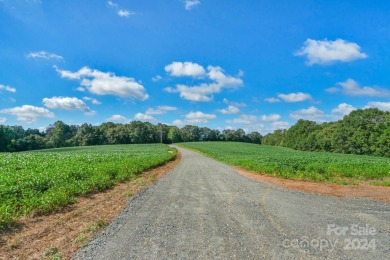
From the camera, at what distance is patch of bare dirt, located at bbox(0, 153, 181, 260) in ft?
17.9

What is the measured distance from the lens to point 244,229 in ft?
22.4

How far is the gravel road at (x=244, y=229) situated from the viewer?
544cm

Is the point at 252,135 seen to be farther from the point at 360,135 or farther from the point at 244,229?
the point at 244,229

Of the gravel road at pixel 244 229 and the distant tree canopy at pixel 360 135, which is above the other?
the distant tree canopy at pixel 360 135

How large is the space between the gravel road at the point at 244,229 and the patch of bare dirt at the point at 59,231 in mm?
447

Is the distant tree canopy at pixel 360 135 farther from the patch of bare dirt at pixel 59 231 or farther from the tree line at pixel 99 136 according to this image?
the patch of bare dirt at pixel 59 231

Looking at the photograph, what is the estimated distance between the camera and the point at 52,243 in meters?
5.93

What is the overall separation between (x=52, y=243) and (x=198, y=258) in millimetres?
3710

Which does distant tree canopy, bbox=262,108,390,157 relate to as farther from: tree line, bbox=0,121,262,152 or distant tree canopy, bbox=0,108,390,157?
tree line, bbox=0,121,262,152

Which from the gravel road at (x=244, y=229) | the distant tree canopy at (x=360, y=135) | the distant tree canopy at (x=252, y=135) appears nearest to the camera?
the gravel road at (x=244, y=229)

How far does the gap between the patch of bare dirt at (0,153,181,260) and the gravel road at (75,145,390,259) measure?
0.45 m

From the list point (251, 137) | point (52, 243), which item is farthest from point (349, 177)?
point (251, 137)

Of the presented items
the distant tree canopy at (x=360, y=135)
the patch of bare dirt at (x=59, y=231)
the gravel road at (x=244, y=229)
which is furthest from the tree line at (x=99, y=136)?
the gravel road at (x=244, y=229)

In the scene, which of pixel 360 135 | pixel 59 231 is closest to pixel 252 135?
pixel 360 135
